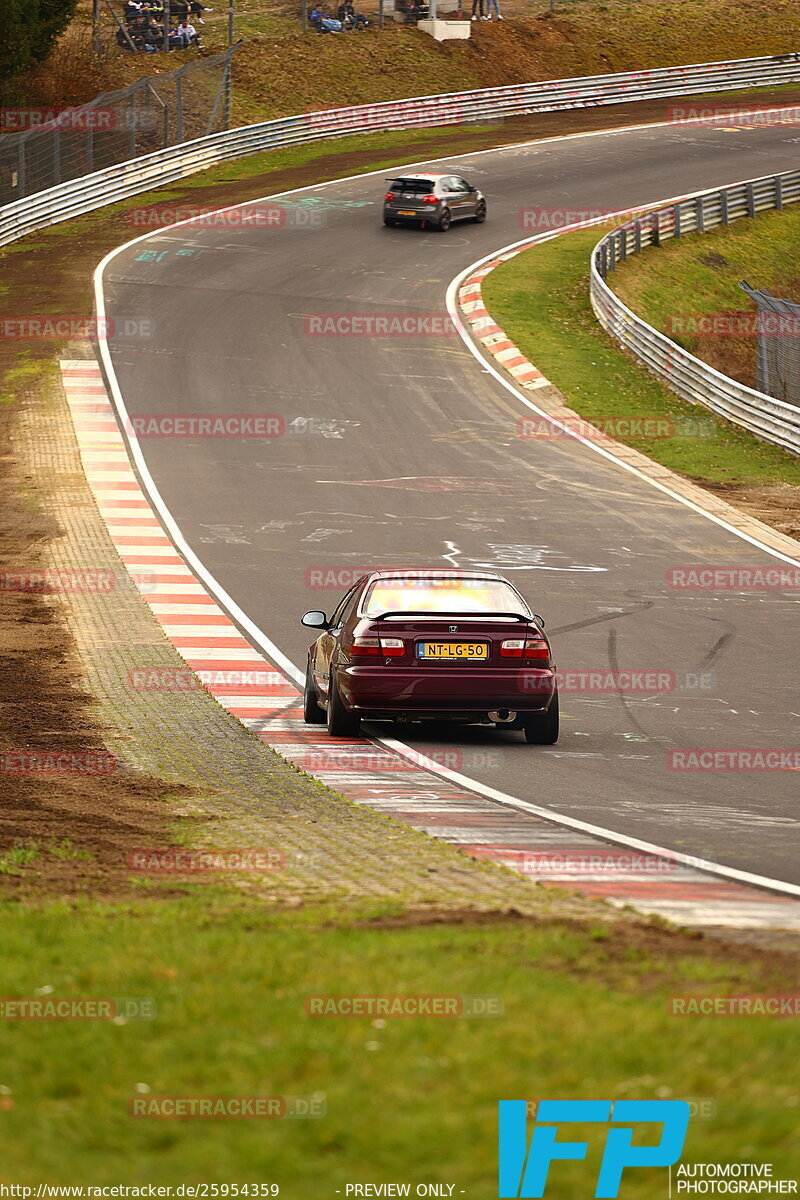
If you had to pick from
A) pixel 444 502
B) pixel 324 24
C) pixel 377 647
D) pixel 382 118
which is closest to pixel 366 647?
pixel 377 647

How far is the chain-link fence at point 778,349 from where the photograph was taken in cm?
3403

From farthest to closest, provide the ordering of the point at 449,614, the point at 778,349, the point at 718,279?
the point at 718,279, the point at 778,349, the point at 449,614

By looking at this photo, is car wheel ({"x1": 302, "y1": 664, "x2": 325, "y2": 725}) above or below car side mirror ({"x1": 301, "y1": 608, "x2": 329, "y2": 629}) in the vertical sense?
below

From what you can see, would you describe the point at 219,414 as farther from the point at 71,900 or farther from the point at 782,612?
the point at 71,900

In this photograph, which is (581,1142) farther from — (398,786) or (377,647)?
(377,647)

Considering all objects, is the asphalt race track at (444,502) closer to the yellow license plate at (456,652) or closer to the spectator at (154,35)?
the yellow license plate at (456,652)

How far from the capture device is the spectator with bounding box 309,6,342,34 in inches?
2487

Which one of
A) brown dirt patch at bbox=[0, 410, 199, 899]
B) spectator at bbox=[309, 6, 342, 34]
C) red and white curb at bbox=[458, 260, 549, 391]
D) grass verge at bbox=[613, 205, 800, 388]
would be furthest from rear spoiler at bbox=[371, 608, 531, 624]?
spectator at bbox=[309, 6, 342, 34]

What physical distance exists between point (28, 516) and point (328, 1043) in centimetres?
1981

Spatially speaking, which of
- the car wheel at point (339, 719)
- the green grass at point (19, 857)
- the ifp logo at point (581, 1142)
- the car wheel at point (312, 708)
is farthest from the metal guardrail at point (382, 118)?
the ifp logo at point (581, 1142)

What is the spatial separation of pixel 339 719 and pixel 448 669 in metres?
1.13

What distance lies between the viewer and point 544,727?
12945 mm

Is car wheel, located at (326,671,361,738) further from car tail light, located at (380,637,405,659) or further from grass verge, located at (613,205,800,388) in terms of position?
grass verge, located at (613,205,800,388)

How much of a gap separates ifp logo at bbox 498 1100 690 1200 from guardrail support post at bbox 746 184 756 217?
4818cm
